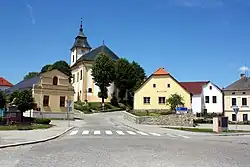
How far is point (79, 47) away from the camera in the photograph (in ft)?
326

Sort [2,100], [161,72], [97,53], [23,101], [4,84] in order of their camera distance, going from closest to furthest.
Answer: [23,101]
[2,100]
[161,72]
[97,53]
[4,84]

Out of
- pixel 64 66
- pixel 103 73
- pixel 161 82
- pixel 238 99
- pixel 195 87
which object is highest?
pixel 64 66

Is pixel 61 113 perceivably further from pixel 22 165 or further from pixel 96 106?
pixel 22 165

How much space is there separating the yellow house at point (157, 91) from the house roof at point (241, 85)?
8.77 meters

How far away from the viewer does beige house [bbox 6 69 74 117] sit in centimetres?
5047

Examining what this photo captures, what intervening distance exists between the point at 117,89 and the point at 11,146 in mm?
66842

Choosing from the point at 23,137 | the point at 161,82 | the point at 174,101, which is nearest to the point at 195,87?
the point at 161,82

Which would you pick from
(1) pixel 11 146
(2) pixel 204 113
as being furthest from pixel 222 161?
(2) pixel 204 113

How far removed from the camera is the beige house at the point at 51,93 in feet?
166

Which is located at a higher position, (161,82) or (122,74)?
(122,74)

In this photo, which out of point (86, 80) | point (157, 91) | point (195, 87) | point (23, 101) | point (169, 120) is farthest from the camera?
point (86, 80)

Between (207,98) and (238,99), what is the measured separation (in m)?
5.64

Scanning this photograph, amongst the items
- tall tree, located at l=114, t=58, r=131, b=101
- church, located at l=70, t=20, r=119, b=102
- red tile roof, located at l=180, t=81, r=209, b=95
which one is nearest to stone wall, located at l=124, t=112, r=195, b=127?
red tile roof, located at l=180, t=81, r=209, b=95

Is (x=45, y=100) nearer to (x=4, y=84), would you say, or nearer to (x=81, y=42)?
(x=81, y=42)
